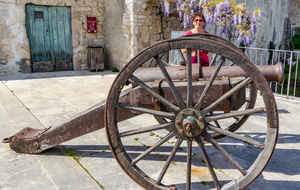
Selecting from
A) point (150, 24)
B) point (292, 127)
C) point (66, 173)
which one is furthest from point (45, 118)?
point (150, 24)

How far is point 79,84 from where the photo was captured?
715cm

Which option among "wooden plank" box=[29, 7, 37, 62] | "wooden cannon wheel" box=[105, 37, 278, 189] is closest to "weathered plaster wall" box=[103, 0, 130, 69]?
"wooden plank" box=[29, 7, 37, 62]

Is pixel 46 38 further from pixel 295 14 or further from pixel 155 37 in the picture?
pixel 295 14

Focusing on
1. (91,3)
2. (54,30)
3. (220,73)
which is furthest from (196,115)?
(91,3)

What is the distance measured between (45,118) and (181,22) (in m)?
5.93

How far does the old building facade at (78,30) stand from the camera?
840 centimetres

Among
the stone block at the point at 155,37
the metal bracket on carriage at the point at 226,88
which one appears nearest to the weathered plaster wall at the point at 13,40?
the stone block at the point at 155,37

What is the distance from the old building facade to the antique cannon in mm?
6079

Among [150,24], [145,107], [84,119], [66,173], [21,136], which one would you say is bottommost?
[66,173]

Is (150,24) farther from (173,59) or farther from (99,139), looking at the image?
(99,139)

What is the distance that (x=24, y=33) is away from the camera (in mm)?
8570

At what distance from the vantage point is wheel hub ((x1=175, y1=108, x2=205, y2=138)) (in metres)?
2.15

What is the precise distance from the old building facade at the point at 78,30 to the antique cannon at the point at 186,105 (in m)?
6.08

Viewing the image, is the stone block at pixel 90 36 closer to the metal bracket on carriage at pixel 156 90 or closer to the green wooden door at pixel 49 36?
the green wooden door at pixel 49 36
